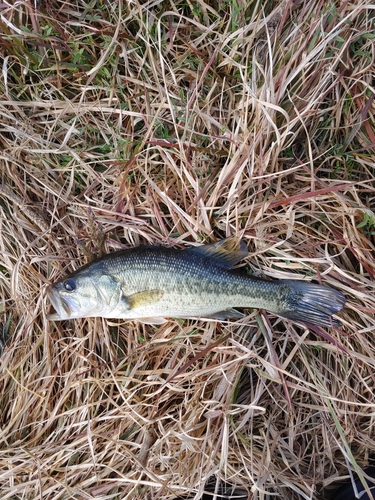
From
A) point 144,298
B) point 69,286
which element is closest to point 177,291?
point 144,298

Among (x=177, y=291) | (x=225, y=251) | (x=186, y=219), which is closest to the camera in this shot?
(x=177, y=291)

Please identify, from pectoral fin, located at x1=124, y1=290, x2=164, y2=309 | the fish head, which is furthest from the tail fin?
the fish head

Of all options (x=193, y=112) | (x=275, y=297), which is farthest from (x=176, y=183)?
(x=275, y=297)

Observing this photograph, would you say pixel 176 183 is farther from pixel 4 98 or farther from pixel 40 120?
pixel 4 98

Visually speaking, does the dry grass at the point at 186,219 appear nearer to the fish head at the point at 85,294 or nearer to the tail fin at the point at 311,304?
the tail fin at the point at 311,304

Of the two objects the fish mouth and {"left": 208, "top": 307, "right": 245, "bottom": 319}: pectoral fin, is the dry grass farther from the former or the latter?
the fish mouth

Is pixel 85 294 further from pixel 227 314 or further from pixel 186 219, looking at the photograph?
pixel 227 314

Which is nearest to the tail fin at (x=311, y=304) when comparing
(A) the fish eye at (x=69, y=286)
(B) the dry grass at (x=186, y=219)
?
(B) the dry grass at (x=186, y=219)
